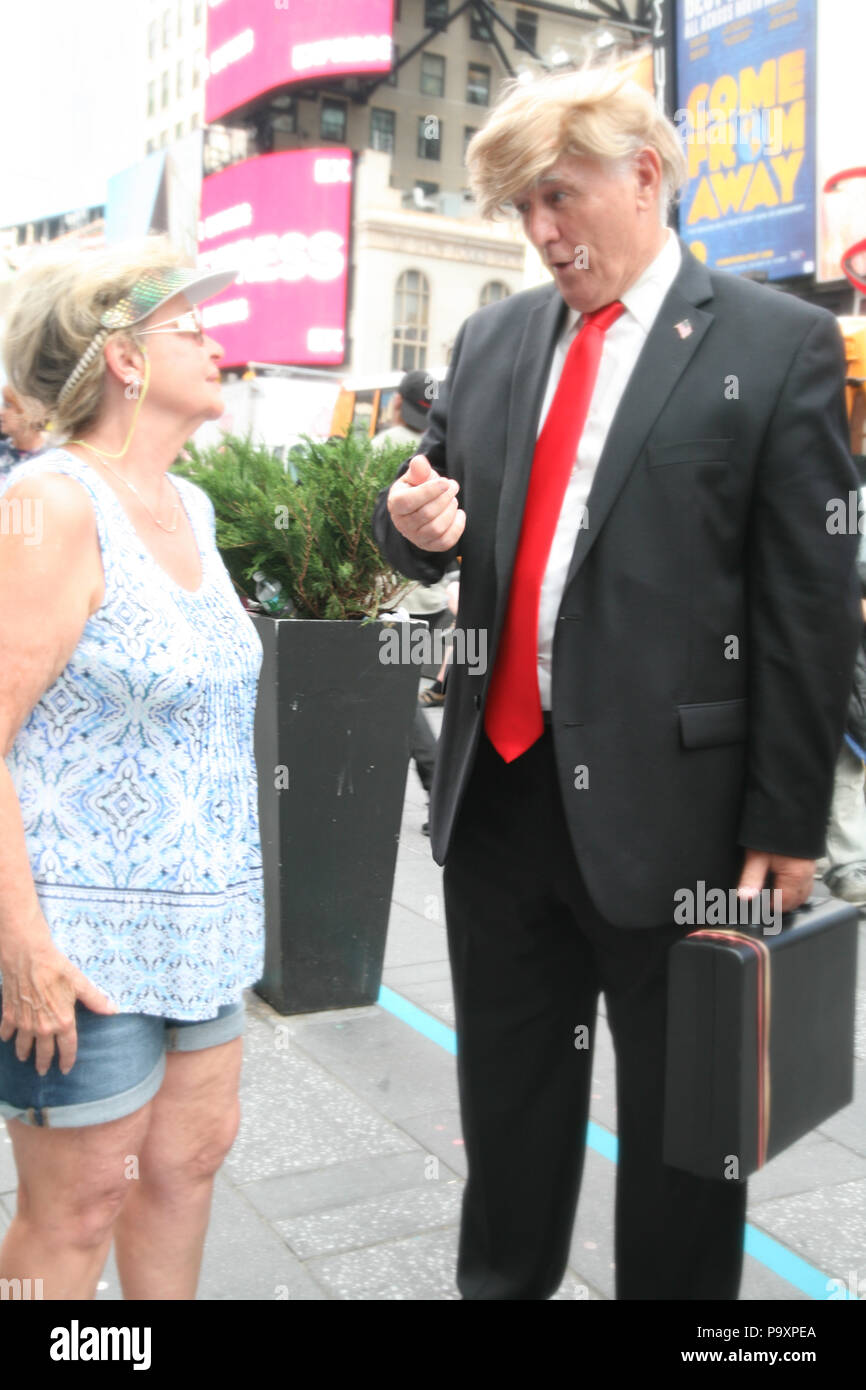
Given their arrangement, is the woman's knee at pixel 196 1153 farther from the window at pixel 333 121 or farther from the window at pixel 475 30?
the window at pixel 475 30

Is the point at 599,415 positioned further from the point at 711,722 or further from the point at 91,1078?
the point at 91,1078

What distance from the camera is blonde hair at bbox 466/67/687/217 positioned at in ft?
6.91

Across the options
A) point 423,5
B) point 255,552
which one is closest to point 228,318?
point 423,5

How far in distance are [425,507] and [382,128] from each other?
58476 mm

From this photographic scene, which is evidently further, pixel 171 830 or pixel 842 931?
pixel 842 931

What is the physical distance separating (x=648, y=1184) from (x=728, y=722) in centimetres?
78

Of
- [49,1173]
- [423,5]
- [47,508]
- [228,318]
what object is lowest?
[49,1173]

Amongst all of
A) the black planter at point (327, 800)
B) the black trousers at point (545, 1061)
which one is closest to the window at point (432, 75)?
the black planter at point (327, 800)

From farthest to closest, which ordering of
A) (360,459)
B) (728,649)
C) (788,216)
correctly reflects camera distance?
(788,216), (360,459), (728,649)

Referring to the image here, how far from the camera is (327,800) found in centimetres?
410
